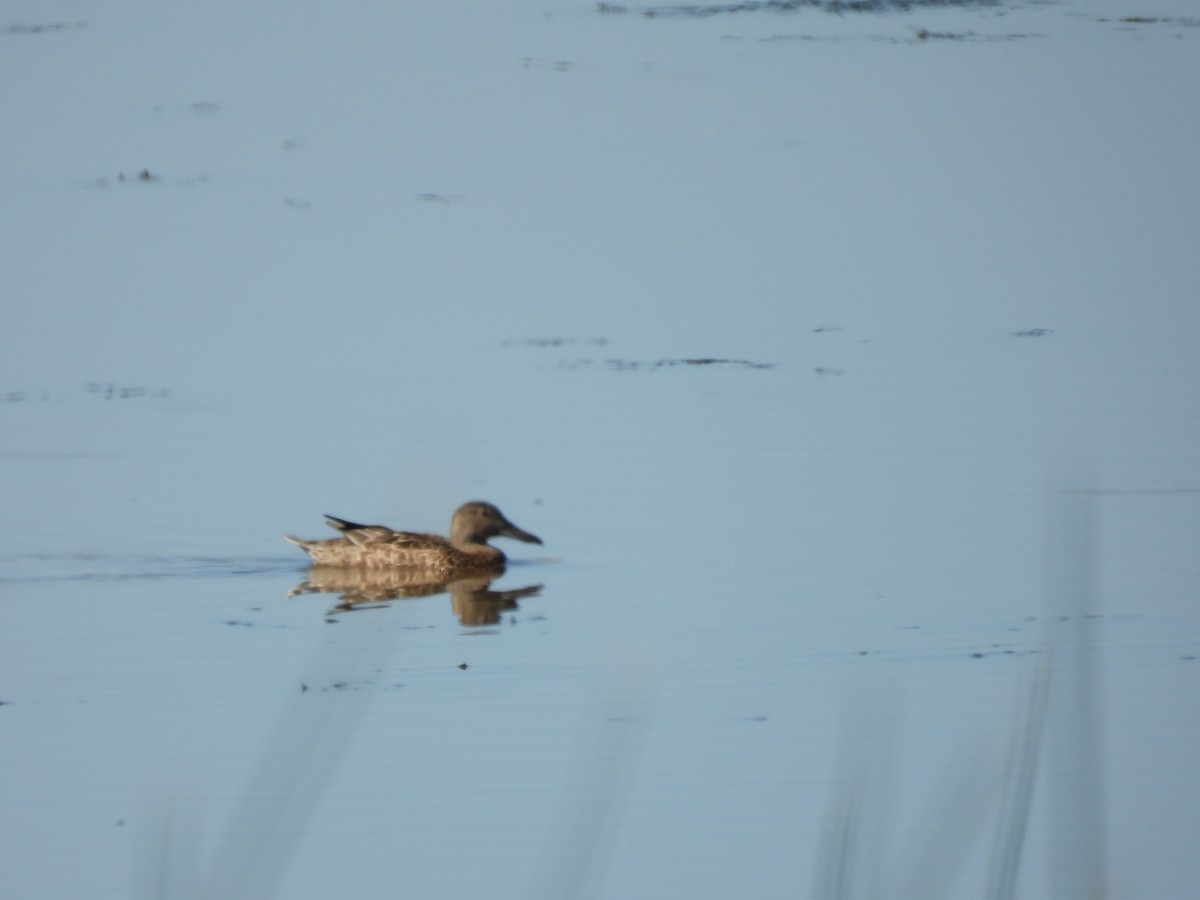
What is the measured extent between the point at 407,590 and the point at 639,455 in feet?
4.97

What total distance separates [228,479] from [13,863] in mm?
5030

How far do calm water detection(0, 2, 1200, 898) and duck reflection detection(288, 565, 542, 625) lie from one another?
0.38 ft

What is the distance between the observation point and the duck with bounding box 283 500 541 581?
10336 millimetres

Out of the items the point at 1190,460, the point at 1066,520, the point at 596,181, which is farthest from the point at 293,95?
the point at 1066,520

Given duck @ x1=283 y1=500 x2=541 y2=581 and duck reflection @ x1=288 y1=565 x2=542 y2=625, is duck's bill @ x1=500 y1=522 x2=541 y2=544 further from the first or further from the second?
duck reflection @ x1=288 y1=565 x2=542 y2=625

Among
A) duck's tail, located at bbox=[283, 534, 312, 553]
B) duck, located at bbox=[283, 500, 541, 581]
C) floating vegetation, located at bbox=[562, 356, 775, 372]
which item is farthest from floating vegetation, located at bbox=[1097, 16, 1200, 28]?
duck's tail, located at bbox=[283, 534, 312, 553]

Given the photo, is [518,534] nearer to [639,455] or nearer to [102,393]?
[639,455]

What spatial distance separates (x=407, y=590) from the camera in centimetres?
1034

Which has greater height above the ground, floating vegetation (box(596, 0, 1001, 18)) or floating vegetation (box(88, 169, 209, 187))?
floating vegetation (box(596, 0, 1001, 18))

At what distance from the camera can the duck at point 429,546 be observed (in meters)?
10.3

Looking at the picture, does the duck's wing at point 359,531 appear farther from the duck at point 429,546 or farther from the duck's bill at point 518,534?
the duck's bill at point 518,534

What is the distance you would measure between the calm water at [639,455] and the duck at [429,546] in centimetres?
18

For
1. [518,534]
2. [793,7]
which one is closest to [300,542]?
[518,534]

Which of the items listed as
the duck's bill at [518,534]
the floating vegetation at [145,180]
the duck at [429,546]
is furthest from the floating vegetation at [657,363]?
the floating vegetation at [145,180]
